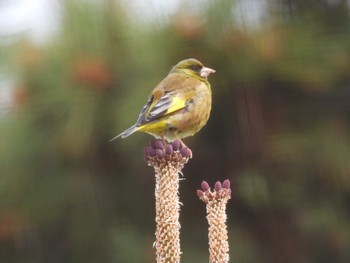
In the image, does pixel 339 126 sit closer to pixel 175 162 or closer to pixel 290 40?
pixel 290 40

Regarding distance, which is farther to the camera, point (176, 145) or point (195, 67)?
point (195, 67)

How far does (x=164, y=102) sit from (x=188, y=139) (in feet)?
0.98

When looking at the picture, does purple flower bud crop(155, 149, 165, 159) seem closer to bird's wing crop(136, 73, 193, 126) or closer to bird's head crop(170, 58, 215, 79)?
bird's wing crop(136, 73, 193, 126)

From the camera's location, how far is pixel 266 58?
1.21m

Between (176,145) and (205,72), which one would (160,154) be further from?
(205,72)

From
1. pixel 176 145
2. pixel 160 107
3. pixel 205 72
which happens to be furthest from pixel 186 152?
pixel 205 72

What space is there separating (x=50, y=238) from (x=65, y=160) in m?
0.13

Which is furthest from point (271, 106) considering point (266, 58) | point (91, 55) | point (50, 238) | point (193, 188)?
point (50, 238)

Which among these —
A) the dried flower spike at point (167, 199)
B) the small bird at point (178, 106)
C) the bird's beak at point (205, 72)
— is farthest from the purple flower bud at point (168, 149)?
the bird's beak at point (205, 72)

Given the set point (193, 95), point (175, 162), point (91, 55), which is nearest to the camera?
point (175, 162)

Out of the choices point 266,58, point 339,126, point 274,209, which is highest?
point 266,58

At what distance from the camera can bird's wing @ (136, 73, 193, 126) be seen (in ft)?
2.86

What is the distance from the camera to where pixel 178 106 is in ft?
3.06

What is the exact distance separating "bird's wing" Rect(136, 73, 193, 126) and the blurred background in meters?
0.19
